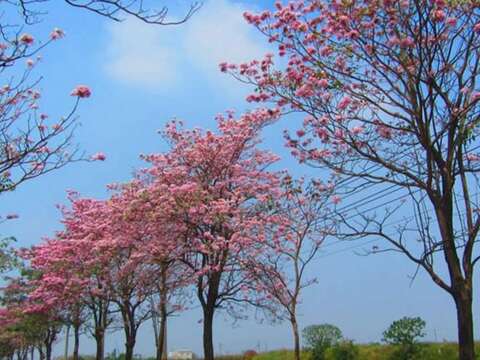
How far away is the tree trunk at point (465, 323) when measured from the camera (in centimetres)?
748

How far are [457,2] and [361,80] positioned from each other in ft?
5.45

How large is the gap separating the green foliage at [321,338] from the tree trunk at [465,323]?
43.8 ft

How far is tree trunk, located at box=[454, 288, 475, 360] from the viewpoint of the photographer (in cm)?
748

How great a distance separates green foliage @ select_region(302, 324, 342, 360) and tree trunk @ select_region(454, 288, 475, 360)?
1334 cm

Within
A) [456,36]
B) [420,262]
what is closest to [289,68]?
[456,36]

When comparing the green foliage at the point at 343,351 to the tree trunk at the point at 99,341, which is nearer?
the green foliage at the point at 343,351

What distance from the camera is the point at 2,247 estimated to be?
19.2 m

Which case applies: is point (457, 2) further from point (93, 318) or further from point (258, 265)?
point (93, 318)

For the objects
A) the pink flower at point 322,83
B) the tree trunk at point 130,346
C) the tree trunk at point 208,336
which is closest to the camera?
the pink flower at point 322,83

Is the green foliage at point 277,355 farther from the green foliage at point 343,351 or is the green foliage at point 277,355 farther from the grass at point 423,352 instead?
the green foliage at point 343,351

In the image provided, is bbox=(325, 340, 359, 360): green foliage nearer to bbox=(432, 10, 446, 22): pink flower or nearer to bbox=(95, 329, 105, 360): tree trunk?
bbox=(95, 329, 105, 360): tree trunk

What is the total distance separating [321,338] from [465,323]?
1396 centimetres

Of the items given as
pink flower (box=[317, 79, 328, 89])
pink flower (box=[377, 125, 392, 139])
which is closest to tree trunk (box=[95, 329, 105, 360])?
pink flower (box=[377, 125, 392, 139])

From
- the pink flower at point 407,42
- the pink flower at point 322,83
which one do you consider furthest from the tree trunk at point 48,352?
the pink flower at point 407,42
